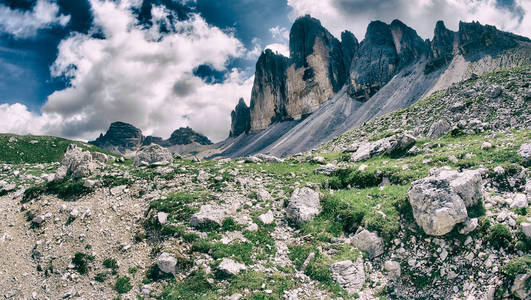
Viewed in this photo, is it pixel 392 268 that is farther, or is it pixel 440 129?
pixel 440 129

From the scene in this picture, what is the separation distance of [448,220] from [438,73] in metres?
131

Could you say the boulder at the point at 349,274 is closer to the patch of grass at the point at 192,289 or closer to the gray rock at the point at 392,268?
the gray rock at the point at 392,268

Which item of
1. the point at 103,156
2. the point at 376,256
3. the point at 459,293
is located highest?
the point at 103,156

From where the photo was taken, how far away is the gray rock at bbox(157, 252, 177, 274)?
11.9 m

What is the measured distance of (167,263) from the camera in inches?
473

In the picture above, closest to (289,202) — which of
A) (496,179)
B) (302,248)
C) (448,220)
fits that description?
(302,248)

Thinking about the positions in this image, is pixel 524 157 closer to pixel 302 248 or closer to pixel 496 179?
pixel 496 179

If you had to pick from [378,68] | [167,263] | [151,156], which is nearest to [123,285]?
[167,263]

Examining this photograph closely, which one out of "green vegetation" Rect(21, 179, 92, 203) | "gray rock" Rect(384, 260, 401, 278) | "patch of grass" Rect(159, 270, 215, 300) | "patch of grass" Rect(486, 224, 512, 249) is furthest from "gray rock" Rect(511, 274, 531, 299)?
"green vegetation" Rect(21, 179, 92, 203)

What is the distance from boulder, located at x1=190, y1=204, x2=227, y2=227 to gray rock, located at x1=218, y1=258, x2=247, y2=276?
308 centimetres

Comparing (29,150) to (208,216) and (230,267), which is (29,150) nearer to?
(208,216)

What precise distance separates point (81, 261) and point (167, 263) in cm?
516

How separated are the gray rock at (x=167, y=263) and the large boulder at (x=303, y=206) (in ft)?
23.1

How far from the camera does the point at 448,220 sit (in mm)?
11148
